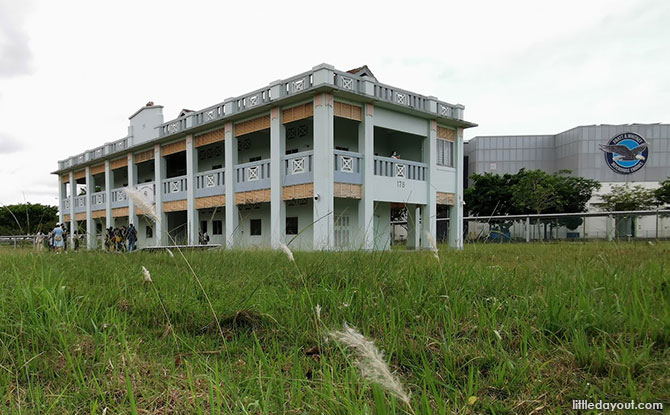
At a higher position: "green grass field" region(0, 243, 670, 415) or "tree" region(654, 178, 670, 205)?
"tree" region(654, 178, 670, 205)

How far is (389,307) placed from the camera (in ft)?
9.27

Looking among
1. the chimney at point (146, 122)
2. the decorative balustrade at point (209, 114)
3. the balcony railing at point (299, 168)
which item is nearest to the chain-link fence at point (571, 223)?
the balcony railing at point (299, 168)

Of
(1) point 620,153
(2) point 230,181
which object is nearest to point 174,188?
(2) point 230,181

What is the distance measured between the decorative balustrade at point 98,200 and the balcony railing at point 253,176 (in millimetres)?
15361

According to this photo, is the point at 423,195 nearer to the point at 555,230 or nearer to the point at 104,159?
the point at 555,230

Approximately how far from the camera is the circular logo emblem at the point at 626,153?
55312mm

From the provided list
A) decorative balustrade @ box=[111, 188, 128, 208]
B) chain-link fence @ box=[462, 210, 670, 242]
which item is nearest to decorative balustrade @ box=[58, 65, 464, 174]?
chain-link fence @ box=[462, 210, 670, 242]

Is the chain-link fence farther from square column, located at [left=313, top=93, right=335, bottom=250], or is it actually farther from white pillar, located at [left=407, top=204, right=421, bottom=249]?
square column, located at [left=313, top=93, right=335, bottom=250]

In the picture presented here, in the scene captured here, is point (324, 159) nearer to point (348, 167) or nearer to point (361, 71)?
point (348, 167)

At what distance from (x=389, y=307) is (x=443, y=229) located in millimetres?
18895

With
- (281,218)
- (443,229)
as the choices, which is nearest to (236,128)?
(281,218)

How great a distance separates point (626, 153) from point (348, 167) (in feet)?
191

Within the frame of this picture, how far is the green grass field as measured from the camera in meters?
1.83

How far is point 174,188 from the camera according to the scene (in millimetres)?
22312
